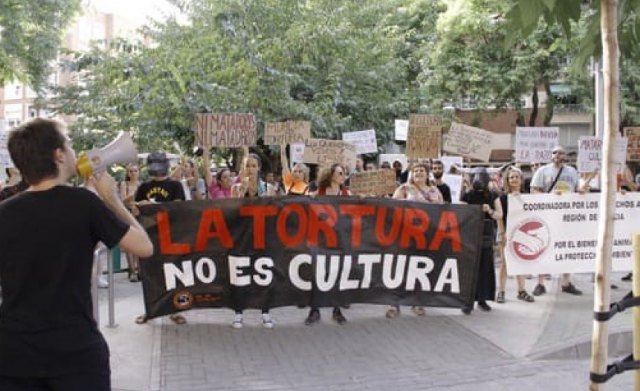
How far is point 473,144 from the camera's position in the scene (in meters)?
11.1

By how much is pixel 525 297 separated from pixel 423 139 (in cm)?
243

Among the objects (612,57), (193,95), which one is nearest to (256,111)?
(193,95)

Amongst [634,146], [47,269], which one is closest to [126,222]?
[47,269]

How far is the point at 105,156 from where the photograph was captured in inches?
136

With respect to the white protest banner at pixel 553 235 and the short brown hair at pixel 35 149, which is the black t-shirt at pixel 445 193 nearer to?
the white protest banner at pixel 553 235

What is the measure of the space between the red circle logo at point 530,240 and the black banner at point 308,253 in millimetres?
745

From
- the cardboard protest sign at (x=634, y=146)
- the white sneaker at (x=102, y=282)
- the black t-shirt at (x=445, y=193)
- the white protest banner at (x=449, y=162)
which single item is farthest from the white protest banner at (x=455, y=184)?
the white sneaker at (x=102, y=282)

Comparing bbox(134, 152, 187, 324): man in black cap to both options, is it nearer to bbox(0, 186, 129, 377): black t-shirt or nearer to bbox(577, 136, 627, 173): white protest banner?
bbox(577, 136, 627, 173): white protest banner

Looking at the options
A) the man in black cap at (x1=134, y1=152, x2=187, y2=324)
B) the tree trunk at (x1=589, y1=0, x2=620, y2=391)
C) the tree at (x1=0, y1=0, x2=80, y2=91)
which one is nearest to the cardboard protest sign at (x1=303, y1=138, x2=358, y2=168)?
the man in black cap at (x1=134, y1=152, x2=187, y2=324)

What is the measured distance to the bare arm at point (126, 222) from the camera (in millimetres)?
2988

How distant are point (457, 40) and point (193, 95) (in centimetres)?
1662

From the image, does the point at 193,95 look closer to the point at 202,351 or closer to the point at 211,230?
the point at 211,230

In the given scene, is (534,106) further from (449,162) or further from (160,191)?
(160,191)

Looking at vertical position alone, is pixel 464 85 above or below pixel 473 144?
above
